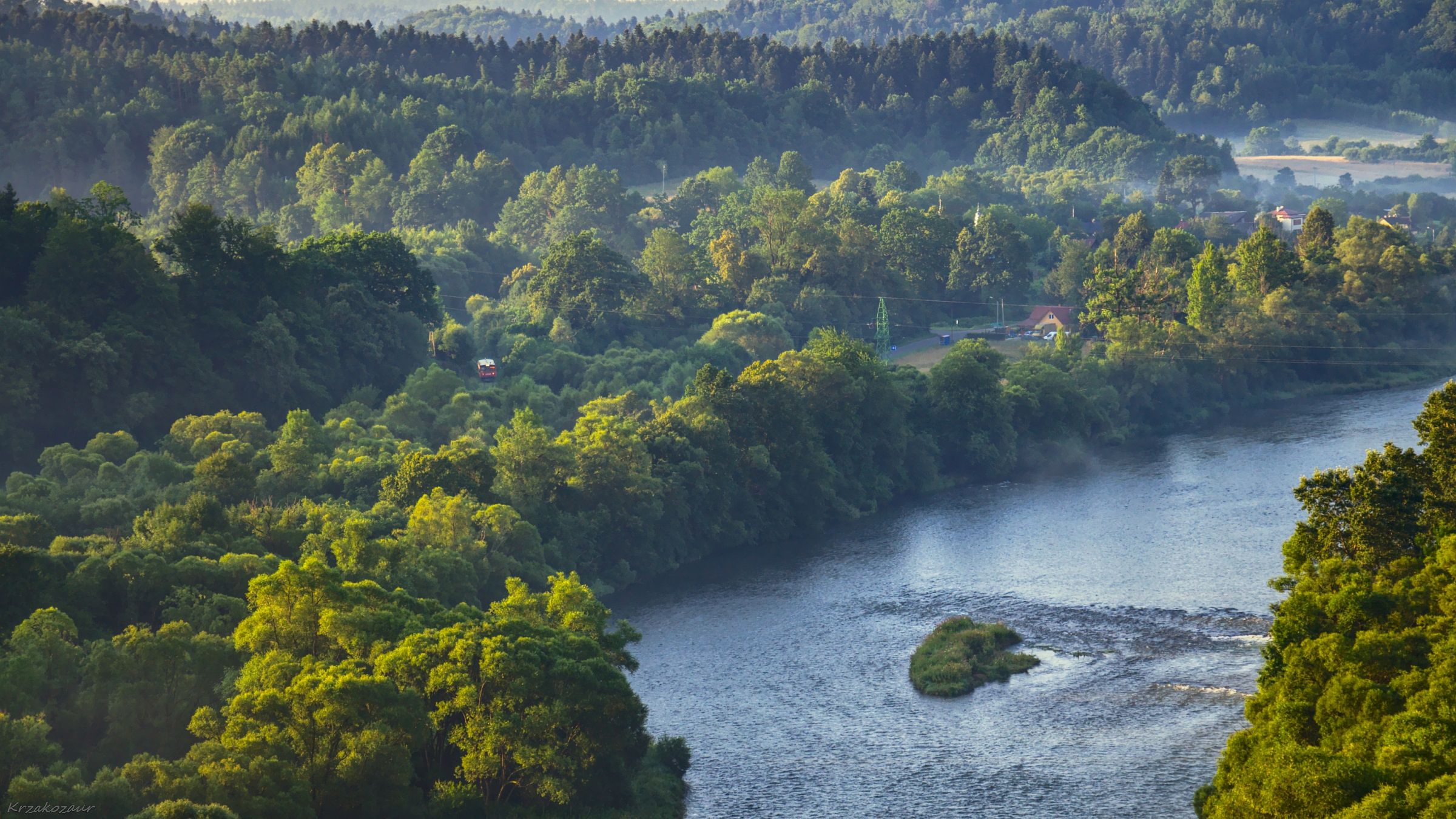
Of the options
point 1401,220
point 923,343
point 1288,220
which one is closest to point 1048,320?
point 923,343

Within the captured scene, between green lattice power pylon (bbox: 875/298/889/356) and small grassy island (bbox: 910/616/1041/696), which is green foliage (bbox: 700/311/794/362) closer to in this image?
green lattice power pylon (bbox: 875/298/889/356)

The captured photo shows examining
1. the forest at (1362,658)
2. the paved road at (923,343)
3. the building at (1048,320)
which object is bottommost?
the paved road at (923,343)

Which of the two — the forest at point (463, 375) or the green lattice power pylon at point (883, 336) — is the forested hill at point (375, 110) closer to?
the forest at point (463, 375)

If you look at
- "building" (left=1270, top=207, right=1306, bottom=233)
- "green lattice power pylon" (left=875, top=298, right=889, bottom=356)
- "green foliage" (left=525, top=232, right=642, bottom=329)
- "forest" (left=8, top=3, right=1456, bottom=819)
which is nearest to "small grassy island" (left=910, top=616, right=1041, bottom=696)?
"forest" (left=8, top=3, right=1456, bottom=819)

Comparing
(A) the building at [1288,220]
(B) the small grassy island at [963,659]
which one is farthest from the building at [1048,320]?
(B) the small grassy island at [963,659]

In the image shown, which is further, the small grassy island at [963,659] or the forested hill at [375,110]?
the forested hill at [375,110]

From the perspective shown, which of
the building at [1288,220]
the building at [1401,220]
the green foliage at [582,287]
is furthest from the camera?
the building at [1401,220]

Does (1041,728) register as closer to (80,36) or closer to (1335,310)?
(1335,310)
